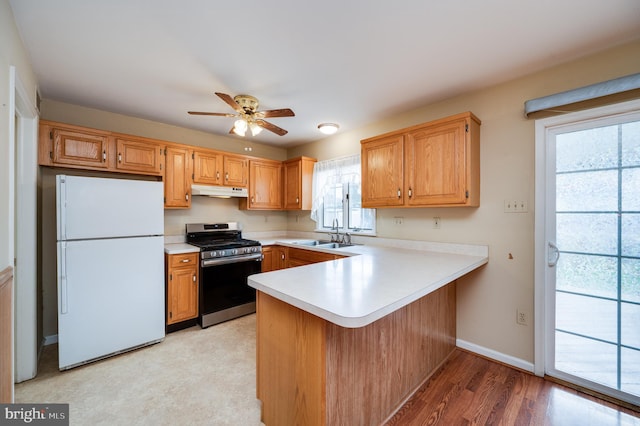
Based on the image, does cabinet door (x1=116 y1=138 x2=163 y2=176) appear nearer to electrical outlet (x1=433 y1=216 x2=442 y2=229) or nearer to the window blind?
electrical outlet (x1=433 y1=216 x2=442 y2=229)

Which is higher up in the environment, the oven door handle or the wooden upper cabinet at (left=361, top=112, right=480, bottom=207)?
the wooden upper cabinet at (left=361, top=112, right=480, bottom=207)

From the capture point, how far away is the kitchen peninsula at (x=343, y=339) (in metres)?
1.22

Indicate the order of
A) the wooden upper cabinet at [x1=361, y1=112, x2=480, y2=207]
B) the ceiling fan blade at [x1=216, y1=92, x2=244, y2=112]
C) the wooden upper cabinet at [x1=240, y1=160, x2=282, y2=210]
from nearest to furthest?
the ceiling fan blade at [x1=216, y1=92, x2=244, y2=112] → the wooden upper cabinet at [x1=361, y1=112, x2=480, y2=207] → the wooden upper cabinet at [x1=240, y1=160, x2=282, y2=210]

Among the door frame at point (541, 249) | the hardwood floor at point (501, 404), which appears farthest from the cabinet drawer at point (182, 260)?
the door frame at point (541, 249)

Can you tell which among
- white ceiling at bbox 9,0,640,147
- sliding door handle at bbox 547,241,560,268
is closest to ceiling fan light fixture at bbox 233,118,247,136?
white ceiling at bbox 9,0,640,147

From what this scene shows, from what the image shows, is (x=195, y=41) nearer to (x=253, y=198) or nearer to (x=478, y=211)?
(x=253, y=198)

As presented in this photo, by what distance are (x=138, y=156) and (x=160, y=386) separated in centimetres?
235

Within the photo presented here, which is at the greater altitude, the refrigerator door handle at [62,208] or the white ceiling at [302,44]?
the white ceiling at [302,44]

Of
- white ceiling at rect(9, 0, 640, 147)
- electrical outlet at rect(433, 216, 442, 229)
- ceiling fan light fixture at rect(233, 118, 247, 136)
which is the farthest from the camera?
electrical outlet at rect(433, 216, 442, 229)

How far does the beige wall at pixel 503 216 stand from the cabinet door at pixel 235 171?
2630mm

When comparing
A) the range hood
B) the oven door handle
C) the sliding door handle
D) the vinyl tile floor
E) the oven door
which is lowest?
the vinyl tile floor

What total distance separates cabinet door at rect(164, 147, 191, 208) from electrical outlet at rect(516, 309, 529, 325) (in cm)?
369

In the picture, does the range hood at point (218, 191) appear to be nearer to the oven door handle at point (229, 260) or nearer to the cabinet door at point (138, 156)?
the cabinet door at point (138, 156)

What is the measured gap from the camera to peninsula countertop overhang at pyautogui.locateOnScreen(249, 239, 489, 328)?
110 cm
